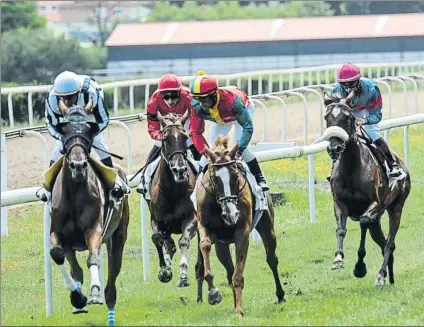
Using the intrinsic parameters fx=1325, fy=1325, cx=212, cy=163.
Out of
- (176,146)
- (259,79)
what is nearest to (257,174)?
(176,146)

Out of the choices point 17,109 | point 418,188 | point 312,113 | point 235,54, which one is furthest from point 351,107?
point 235,54

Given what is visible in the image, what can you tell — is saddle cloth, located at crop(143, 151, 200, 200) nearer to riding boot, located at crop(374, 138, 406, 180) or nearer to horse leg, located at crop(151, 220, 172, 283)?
horse leg, located at crop(151, 220, 172, 283)

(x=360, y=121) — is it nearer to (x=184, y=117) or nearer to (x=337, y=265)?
(x=337, y=265)

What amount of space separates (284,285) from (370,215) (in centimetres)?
91

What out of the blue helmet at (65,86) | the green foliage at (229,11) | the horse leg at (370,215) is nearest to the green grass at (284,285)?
the horse leg at (370,215)

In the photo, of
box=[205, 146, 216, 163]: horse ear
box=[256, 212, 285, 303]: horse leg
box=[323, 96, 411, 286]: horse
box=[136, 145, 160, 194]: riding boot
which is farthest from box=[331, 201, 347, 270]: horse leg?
box=[205, 146, 216, 163]: horse ear

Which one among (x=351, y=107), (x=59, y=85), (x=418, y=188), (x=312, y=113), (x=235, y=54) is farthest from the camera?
(x=235, y=54)

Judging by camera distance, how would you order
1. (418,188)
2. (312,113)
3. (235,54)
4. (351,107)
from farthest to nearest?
(235,54)
(312,113)
(418,188)
(351,107)

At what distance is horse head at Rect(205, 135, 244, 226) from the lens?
895 centimetres

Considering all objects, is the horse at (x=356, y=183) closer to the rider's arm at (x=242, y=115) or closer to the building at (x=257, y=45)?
the rider's arm at (x=242, y=115)

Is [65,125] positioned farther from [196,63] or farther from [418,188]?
[196,63]

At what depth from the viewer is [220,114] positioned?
9.74m

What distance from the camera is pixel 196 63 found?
39188mm

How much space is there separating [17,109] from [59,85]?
12999 millimetres
